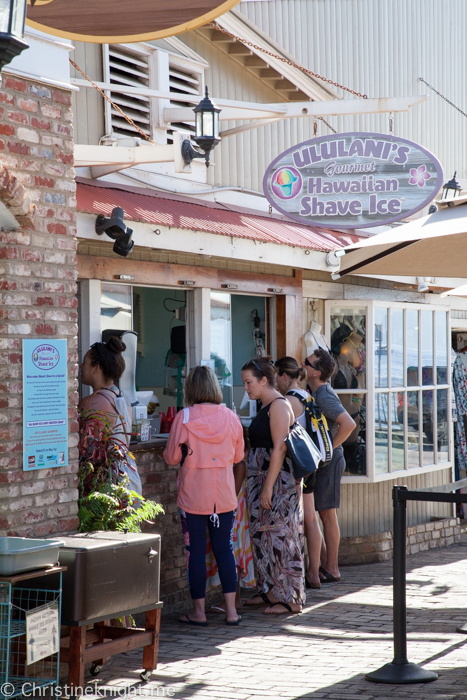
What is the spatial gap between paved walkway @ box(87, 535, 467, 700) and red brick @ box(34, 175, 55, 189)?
9.11 ft

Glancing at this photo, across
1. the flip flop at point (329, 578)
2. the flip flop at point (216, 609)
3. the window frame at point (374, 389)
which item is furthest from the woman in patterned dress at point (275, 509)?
the window frame at point (374, 389)

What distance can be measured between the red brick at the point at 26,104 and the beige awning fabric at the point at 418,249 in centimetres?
218

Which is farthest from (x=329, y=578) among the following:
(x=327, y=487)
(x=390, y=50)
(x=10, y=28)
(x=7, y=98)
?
(x=390, y=50)

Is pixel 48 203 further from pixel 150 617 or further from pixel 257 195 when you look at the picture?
pixel 257 195

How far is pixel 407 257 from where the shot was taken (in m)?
6.13

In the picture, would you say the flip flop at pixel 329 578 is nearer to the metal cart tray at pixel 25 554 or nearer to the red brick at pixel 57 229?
the metal cart tray at pixel 25 554

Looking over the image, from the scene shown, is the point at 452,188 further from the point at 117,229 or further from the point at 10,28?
the point at 10,28

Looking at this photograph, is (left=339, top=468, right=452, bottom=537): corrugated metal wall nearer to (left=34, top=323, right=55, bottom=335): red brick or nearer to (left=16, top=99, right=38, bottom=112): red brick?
(left=34, top=323, right=55, bottom=335): red brick

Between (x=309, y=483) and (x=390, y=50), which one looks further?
(x=390, y=50)

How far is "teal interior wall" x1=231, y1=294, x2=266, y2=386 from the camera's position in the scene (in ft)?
28.8

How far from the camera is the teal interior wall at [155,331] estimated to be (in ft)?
30.1

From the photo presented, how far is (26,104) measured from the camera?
15.7ft

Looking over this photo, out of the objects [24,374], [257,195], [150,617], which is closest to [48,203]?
[24,374]

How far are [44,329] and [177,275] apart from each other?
2.43 meters
